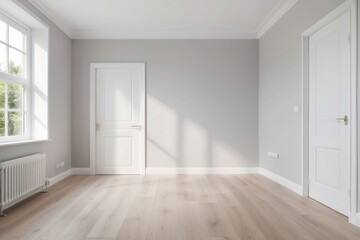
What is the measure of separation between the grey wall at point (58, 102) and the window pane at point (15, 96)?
17.5 inches

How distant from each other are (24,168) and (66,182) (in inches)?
46.3

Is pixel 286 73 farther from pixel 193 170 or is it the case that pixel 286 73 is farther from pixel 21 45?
pixel 21 45

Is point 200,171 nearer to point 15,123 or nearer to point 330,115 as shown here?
point 330,115

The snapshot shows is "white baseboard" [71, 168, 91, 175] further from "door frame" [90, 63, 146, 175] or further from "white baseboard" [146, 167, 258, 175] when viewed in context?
"white baseboard" [146, 167, 258, 175]

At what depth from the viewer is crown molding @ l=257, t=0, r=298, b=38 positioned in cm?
376

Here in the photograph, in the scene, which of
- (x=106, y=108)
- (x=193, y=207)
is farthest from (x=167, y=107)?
(x=193, y=207)

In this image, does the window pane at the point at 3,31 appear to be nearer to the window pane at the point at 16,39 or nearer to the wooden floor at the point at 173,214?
the window pane at the point at 16,39

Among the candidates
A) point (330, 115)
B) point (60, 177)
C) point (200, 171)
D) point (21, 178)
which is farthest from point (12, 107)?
point (330, 115)

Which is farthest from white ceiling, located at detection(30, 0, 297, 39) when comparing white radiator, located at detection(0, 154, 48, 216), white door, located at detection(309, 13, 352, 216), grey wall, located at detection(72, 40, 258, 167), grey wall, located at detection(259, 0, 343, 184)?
white radiator, located at detection(0, 154, 48, 216)

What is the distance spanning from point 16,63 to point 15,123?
86cm

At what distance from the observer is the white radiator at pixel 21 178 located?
2.79 metres

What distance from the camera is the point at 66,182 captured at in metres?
4.26

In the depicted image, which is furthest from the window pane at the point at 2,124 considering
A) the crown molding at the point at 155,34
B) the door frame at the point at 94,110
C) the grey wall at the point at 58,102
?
the crown molding at the point at 155,34

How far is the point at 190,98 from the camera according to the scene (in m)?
4.99
